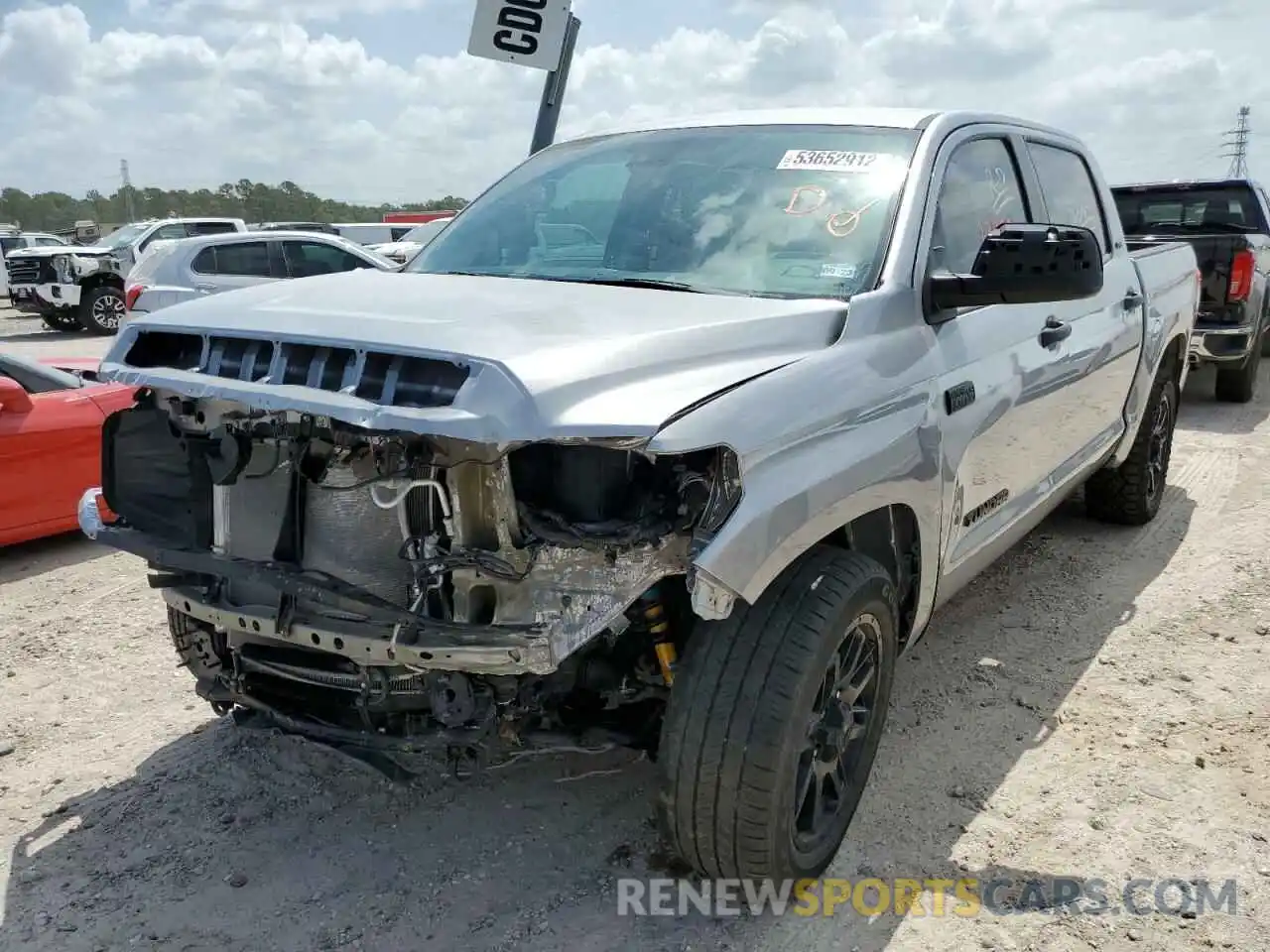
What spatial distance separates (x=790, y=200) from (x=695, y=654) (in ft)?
4.81

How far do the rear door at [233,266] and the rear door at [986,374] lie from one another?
9630mm

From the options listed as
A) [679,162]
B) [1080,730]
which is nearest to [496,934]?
[1080,730]

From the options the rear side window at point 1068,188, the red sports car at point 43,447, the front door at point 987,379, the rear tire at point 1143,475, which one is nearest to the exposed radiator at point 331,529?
the front door at point 987,379

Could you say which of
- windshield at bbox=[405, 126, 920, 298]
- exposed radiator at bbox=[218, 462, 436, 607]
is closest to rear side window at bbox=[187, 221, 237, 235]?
windshield at bbox=[405, 126, 920, 298]

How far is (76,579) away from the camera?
527 cm

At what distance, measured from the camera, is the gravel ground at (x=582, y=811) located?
2.63m

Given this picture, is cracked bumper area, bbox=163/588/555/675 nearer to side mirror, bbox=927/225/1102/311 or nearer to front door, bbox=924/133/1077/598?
front door, bbox=924/133/1077/598

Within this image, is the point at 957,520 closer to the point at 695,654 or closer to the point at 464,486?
the point at 695,654

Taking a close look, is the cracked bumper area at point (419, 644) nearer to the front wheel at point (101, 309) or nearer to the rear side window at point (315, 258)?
the rear side window at point (315, 258)

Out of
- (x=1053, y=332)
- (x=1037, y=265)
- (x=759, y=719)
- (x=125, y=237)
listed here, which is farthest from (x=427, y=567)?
(x=125, y=237)

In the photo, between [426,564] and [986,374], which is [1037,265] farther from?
[426,564]

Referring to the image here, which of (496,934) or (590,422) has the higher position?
(590,422)

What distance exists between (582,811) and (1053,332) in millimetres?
2315

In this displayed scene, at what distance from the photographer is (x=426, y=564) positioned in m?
2.38
